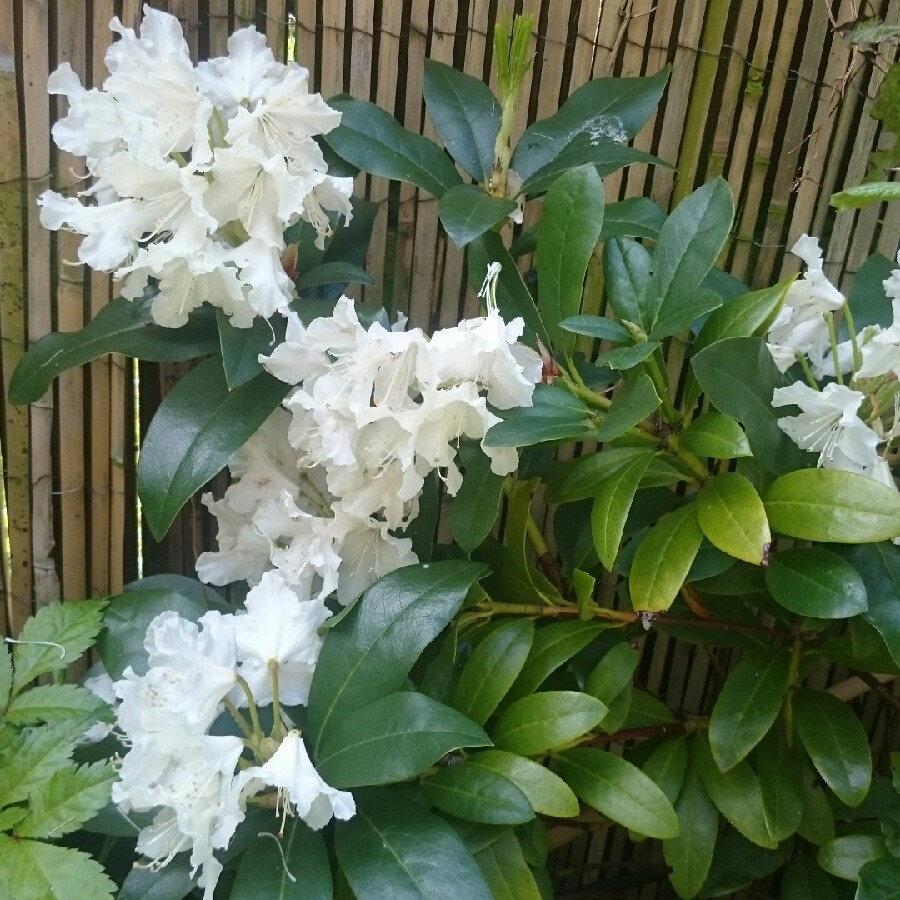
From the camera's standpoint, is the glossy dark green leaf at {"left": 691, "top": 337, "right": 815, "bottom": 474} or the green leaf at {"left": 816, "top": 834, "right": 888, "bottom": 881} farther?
the green leaf at {"left": 816, "top": 834, "right": 888, "bottom": 881}

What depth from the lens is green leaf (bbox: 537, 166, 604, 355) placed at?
809mm

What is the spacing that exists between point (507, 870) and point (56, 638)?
52 cm

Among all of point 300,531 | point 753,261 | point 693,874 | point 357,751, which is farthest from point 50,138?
point 693,874

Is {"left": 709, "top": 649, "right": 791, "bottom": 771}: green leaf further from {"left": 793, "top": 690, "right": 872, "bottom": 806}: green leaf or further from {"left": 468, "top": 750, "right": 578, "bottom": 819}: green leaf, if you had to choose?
{"left": 468, "top": 750, "right": 578, "bottom": 819}: green leaf

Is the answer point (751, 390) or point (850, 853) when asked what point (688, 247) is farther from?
point (850, 853)

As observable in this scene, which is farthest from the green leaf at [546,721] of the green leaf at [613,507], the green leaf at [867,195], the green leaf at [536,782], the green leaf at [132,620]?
the green leaf at [867,195]

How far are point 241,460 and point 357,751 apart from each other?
0.36 metres

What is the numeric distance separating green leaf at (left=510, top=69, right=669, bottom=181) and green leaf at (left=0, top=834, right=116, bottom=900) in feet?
2.66

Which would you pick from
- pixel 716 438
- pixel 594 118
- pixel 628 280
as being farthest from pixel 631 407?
pixel 594 118

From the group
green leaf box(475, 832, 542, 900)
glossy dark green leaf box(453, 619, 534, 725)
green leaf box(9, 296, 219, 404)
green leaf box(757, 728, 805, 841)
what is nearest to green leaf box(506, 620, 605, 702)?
glossy dark green leaf box(453, 619, 534, 725)

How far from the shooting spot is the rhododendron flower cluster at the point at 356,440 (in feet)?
2.35

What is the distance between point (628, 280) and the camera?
0.85m

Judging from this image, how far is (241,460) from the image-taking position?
930 mm

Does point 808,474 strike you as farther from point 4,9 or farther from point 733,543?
point 4,9
